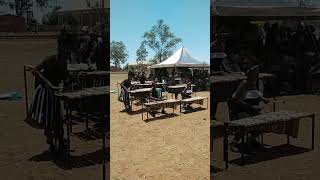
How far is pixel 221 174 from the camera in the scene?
13.8 ft

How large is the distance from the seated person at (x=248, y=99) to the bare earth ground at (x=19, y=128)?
167cm

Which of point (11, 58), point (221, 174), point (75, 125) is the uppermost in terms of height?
point (11, 58)

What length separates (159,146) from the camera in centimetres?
1016

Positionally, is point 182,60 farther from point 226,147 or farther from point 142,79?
point 226,147

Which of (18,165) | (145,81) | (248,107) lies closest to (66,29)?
(18,165)

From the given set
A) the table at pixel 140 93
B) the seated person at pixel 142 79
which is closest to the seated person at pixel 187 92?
the table at pixel 140 93

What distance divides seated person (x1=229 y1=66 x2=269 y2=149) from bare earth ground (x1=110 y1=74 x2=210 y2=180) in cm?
248

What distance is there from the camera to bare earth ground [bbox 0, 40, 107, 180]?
156 inches

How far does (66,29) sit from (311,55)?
2290mm

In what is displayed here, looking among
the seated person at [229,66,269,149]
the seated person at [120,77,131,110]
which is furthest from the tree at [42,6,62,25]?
the seated person at [120,77,131,110]

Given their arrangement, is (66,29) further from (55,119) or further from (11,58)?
(55,119)

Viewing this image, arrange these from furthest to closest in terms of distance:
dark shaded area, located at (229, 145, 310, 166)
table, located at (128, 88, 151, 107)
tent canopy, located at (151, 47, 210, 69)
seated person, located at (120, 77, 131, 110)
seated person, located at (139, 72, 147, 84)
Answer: seated person, located at (139, 72, 147, 84), seated person, located at (120, 77, 131, 110), table, located at (128, 88, 151, 107), tent canopy, located at (151, 47, 210, 69), dark shaded area, located at (229, 145, 310, 166)

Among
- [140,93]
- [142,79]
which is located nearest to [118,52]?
[140,93]

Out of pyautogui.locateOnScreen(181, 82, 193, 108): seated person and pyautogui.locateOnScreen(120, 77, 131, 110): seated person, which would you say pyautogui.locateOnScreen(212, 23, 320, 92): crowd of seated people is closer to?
pyautogui.locateOnScreen(181, 82, 193, 108): seated person
